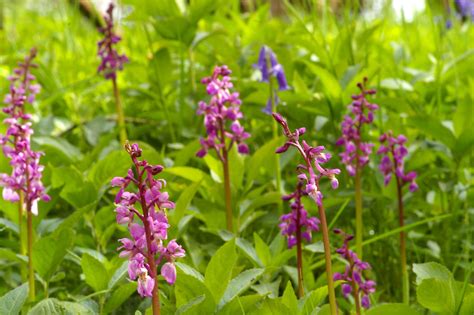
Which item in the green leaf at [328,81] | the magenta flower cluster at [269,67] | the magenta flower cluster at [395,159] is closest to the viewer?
the magenta flower cluster at [395,159]

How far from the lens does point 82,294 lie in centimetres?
234

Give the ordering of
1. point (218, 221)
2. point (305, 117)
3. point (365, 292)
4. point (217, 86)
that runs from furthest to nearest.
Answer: point (305, 117)
point (218, 221)
point (217, 86)
point (365, 292)

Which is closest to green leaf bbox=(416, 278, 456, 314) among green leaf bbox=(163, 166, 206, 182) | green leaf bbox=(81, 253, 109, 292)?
green leaf bbox=(81, 253, 109, 292)

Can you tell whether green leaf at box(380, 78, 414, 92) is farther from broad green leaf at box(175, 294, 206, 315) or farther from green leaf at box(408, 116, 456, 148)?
broad green leaf at box(175, 294, 206, 315)

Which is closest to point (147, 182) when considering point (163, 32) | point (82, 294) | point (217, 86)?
point (217, 86)

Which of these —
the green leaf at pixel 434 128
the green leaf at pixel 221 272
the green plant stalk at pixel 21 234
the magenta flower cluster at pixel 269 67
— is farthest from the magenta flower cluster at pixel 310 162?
the green leaf at pixel 434 128

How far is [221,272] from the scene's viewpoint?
5.56 feet

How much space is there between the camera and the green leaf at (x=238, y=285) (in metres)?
1.72

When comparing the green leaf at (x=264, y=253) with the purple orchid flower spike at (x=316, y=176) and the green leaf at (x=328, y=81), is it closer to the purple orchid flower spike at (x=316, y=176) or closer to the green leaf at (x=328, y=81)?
the purple orchid flower spike at (x=316, y=176)

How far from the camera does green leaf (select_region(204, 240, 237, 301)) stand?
1.69 m

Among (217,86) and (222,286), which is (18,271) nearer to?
(217,86)

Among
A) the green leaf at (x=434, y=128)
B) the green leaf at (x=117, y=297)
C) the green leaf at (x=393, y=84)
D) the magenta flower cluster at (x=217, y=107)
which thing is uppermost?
the green leaf at (x=393, y=84)

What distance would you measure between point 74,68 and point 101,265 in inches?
95.8

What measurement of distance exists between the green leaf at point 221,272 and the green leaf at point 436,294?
16.3 inches
